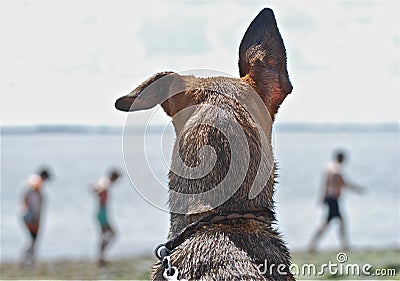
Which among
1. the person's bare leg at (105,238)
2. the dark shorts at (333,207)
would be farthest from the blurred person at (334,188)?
the person's bare leg at (105,238)

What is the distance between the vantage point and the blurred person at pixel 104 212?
65.3ft

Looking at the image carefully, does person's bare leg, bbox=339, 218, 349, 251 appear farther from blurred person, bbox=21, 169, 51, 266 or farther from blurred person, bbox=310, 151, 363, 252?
blurred person, bbox=21, 169, 51, 266

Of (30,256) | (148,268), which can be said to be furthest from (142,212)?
(148,268)

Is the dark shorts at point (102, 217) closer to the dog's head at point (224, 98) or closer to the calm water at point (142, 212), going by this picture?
the calm water at point (142, 212)

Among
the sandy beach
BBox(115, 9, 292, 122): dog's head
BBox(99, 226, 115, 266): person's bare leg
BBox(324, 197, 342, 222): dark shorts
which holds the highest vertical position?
BBox(324, 197, 342, 222): dark shorts

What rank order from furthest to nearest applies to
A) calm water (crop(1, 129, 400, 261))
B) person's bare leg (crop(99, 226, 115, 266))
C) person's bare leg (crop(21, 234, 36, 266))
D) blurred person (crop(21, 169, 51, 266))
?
calm water (crop(1, 129, 400, 261))
person's bare leg (crop(21, 234, 36, 266))
person's bare leg (crop(99, 226, 115, 266))
blurred person (crop(21, 169, 51, 266))

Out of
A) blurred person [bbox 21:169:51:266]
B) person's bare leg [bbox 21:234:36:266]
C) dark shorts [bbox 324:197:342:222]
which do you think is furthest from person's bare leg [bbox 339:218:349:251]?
person's bare leg [bbox 21:234:36:266]

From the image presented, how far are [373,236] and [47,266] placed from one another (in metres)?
14.8

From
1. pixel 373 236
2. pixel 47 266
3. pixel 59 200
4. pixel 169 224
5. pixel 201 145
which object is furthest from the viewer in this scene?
pixel 59 200

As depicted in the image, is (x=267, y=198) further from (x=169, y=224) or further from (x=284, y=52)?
(x=284, y=52)

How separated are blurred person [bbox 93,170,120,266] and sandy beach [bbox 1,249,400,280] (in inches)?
16.6

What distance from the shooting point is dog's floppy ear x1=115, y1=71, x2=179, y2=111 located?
549 cm

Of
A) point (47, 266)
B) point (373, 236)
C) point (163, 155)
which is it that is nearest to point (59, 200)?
point (373, 236)

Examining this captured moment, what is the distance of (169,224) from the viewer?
5.45 m
